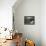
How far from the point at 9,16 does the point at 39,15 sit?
1.58 m

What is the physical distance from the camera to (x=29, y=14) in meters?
4.84

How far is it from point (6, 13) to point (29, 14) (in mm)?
1353

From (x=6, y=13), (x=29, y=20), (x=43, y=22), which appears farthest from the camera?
(x=29, y=20)

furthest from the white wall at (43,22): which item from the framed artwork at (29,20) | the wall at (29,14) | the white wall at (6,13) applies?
the white wall at (6,13)

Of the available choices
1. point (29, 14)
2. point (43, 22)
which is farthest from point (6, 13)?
point (43, 22)

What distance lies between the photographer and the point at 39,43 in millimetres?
4902

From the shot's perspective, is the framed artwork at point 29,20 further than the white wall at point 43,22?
Yes

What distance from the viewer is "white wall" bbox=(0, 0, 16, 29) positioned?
3.75m

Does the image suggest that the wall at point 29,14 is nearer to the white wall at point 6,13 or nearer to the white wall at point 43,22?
the white wall at point 43,22

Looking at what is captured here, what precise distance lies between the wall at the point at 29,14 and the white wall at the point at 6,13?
101 centimetres

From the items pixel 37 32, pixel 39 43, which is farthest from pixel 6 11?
pixel 39 43

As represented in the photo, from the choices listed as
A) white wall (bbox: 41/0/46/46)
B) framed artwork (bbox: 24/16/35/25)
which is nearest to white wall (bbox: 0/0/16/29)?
framed artwork (bbox: 24/16/35/25)

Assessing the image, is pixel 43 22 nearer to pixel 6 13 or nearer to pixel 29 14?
pixel 29 14

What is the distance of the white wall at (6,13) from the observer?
12.3ft
